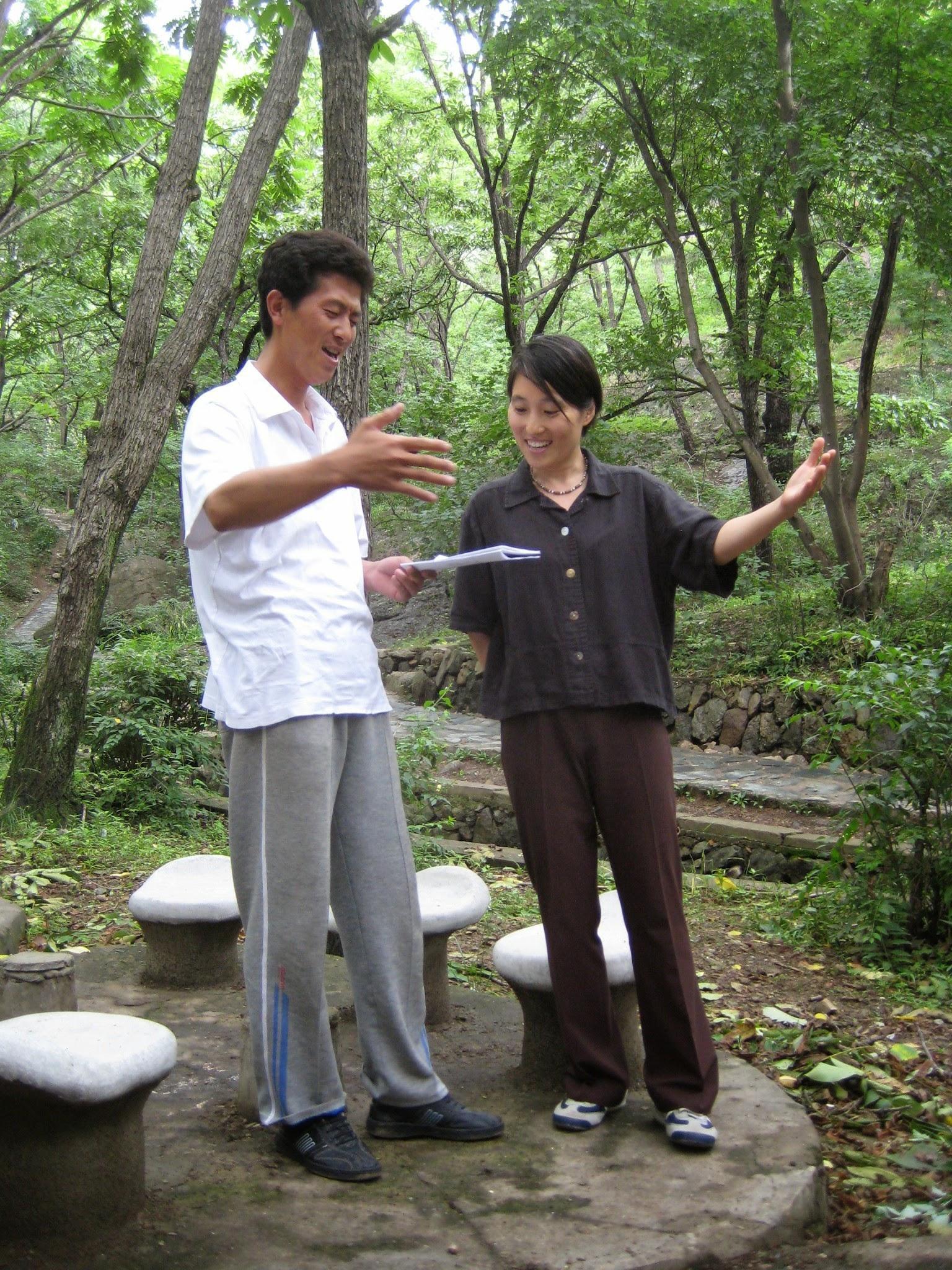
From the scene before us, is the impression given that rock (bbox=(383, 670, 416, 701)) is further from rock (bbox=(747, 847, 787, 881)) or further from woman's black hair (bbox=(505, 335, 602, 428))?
woman's black hair (bbox=(505, 335, 602, 428))

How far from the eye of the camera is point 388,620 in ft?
61.4

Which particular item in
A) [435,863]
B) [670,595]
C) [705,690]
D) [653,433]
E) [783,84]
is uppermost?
[783,84]

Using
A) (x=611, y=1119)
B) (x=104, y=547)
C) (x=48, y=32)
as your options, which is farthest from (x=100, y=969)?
(x=48, y=32)

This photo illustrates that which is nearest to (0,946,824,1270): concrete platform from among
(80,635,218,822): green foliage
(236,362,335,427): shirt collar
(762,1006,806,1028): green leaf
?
(762,1006,806,1028): green leaf

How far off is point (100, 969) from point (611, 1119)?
6.89ft

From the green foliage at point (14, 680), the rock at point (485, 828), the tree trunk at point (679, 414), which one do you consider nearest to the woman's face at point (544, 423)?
the green foliage at point (14, 680)

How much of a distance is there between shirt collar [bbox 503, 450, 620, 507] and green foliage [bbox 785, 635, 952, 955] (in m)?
2.28

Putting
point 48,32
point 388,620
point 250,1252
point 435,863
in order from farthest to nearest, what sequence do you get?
1. point 388,620
2. point 48,32
3. point 435,863
4. point 250,1252

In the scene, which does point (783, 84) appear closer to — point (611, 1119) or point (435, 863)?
point (435, 863)

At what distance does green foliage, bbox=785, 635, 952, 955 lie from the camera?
4.75m

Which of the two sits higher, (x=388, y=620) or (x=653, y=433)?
(x=653, y=433)

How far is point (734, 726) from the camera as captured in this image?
1113 cm

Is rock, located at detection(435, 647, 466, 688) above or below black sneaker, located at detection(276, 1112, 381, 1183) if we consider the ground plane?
above

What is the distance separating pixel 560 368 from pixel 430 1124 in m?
1.91
